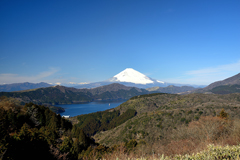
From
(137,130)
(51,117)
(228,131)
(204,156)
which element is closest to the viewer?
(204,156)

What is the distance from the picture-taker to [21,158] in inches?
442

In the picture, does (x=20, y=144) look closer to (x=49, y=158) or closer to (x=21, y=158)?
(x=21, y=158)

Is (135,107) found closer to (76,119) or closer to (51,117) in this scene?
(76,119)

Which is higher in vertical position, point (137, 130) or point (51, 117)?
point (51, 117)

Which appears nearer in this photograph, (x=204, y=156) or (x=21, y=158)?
(x=204, y=156)

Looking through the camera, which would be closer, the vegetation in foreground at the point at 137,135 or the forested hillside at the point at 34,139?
the vegetation in foreground at the point at 137,135

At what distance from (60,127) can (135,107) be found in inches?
3536

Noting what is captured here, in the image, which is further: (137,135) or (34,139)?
(137,135)

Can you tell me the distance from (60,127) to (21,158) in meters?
31.3

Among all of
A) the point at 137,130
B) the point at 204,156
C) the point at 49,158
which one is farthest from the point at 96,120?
the point at 204,156

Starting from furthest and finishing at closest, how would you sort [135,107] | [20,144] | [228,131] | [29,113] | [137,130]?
[135,107], [137,130], [29,113], [228,131], [20,144]

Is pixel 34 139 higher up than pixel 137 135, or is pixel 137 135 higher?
pixel 34 139

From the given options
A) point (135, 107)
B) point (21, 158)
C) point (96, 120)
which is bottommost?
point (96, 120)

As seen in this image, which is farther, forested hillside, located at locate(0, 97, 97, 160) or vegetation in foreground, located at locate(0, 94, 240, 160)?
forested hillside, located at locate(0, 97, 97, 160)
